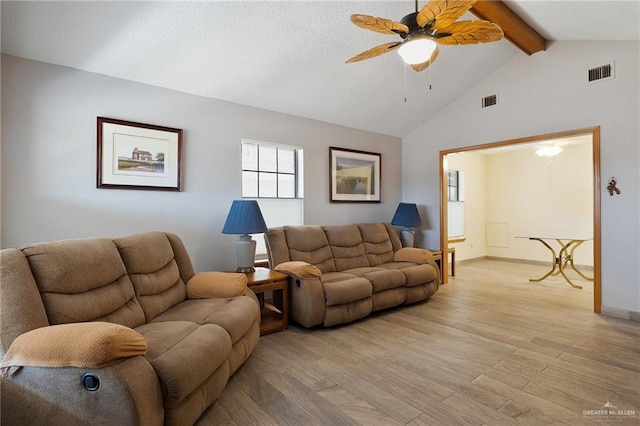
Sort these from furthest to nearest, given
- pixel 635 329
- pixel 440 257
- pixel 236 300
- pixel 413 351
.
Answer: pixel 440 257 < pixel 635 329 < pixel 413 351 < pixel 236 300

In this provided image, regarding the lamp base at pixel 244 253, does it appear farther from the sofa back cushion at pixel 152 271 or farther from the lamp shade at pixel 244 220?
the sofa back cushion at pixel 152 271

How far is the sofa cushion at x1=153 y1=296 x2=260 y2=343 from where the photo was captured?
2043 millimetres

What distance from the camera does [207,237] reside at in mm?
3428

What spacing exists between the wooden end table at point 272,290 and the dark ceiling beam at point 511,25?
3207 mm

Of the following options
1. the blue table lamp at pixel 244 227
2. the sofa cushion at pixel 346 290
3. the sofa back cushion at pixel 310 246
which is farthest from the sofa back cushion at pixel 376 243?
the blue table lamp at pixel 244 227

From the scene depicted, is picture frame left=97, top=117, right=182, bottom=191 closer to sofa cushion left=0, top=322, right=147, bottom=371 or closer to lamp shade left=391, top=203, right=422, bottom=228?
sofa cushion left=0, top=322, right=147, bottom=371

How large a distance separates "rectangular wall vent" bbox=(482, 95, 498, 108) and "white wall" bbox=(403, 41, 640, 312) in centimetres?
7

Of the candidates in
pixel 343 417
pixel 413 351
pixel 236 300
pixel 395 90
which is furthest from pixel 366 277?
pixel 395 90

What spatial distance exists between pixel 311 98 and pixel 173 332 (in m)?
3.04

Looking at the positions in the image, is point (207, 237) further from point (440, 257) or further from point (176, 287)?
point (440, 257)

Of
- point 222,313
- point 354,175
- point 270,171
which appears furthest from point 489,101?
point 222,313

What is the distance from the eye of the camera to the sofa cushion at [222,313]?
204 cm

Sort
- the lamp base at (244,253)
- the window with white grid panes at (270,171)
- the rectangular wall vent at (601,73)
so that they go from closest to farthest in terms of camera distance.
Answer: the lamp base at (244,253) < the rectangular wall vent at (601,73) < the window with white grid panes at (270,171)

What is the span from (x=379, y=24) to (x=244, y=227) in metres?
2.07
